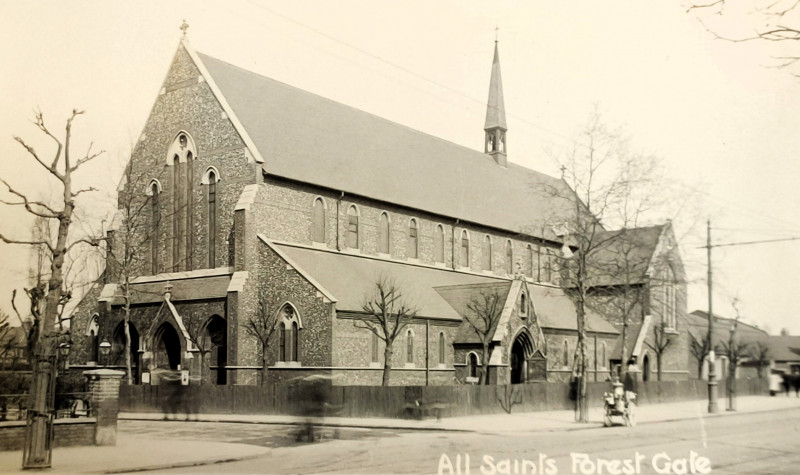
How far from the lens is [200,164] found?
1451 inches

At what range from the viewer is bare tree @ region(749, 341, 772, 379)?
84.6ft

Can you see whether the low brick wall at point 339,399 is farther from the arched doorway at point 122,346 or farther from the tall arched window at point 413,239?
the tall arched window at point 413,239

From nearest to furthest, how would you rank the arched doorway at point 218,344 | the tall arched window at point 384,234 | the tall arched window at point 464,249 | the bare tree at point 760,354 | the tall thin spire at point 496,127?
the bare tree at point 760,354
the arched doorway at point 218,344
the tall arched window at point 384,234
the tall arched window at point 464,249
the tall thin spire at point 496,127

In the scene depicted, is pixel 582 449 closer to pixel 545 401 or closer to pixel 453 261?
pixel 545 401

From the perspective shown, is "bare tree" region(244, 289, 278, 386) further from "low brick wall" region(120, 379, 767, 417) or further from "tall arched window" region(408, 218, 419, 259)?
"tall arched window" region(408, 218, 419, 259)

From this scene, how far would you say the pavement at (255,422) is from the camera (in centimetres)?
1611

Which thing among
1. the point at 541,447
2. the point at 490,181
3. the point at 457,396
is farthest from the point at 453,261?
the point at 541,447

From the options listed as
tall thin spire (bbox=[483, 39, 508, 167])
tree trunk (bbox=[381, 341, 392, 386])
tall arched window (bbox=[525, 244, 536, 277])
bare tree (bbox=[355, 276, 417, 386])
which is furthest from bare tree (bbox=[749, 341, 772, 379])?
tall thin spire (bbox=[483, 39, 508, 167])

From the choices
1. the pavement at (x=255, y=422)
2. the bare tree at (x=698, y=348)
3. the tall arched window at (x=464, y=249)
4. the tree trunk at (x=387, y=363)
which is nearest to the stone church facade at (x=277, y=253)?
the tree trunk at (x=387, y=363)

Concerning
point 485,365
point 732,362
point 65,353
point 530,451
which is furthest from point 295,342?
point 530,451

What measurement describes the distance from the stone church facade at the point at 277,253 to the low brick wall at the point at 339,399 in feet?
6.74

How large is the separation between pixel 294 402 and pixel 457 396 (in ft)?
19.8

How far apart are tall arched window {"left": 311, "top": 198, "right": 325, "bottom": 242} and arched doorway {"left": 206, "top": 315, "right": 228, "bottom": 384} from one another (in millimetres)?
5562

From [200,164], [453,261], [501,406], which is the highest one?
[200,164]
